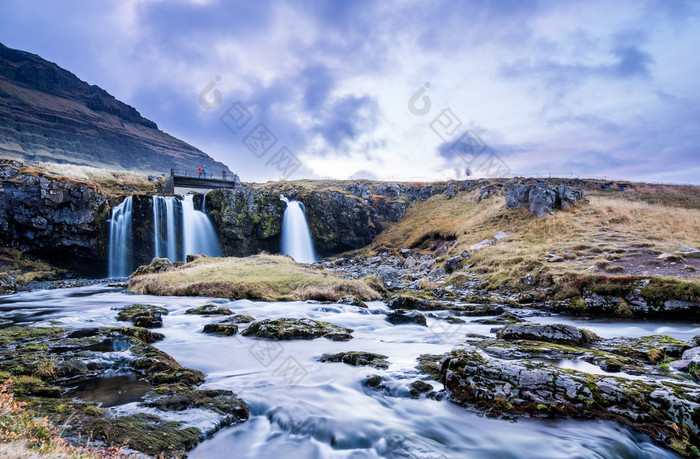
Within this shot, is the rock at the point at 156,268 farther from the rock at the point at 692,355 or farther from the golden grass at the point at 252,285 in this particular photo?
the rock at the point at 692,355

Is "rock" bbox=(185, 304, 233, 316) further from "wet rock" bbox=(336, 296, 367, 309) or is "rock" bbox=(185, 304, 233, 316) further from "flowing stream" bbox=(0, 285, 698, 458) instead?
"wet rock" bbox=(336, 296, 367, 309)

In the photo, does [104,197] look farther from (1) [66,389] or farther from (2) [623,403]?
(2) [623,403]

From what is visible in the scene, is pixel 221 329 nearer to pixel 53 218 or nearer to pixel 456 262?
pixel 456 262

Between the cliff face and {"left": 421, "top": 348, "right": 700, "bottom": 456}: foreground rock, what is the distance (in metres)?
45.6

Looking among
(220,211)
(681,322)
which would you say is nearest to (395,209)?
(220,211)

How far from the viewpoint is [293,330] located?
39.5 feet

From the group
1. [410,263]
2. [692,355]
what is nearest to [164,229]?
[410,263]

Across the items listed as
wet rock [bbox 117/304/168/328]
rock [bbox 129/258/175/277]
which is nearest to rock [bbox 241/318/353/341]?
wet rock [bbox 117/304/168/328]

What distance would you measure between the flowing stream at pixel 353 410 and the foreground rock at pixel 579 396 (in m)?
0.23

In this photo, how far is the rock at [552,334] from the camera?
34.1 ft

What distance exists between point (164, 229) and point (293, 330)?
39.2 m

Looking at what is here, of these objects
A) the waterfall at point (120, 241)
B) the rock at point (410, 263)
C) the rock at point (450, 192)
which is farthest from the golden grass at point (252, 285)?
the rock at point (450, 192)

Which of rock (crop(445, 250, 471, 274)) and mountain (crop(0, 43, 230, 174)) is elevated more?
mountain (crop(0, 43, 230, 174))

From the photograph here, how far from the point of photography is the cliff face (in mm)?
35438
